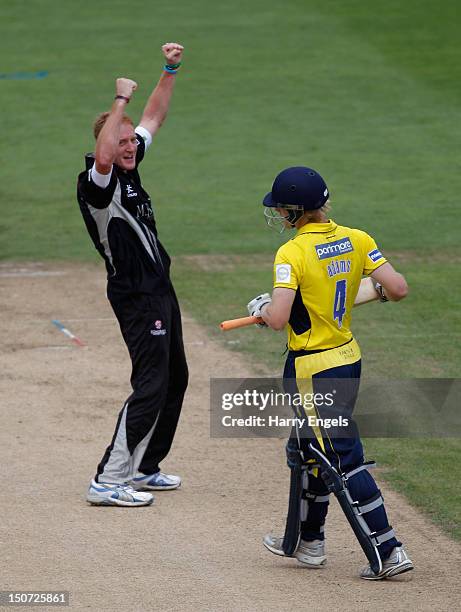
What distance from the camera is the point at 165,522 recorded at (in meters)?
7.41

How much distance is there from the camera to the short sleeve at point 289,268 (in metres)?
6.39

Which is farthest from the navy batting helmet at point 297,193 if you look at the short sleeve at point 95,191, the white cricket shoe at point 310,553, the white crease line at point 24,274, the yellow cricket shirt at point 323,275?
the white crease line at point 24,274

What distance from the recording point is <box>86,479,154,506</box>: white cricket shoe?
7.64 metres

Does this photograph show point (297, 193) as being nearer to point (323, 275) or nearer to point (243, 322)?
point (323, 275)

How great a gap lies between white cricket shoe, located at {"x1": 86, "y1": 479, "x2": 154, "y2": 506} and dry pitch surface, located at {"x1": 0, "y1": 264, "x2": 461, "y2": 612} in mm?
50

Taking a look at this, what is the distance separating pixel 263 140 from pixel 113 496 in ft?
40.0

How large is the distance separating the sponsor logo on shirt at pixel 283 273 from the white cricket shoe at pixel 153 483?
207 cm

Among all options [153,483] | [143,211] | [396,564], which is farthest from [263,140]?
[396,564]

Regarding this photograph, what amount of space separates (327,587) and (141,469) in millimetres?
1888

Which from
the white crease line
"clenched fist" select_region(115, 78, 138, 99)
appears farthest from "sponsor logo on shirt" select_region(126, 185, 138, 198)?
the white crease line

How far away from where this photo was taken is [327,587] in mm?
6461

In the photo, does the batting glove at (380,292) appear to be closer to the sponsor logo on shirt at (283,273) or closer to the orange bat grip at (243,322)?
the sponsor logo on shirt at (283,273)

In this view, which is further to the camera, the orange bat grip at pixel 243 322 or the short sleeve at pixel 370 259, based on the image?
the short sleeve at pixel 370 259

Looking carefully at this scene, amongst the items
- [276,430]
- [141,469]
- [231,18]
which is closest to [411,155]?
[231,18]
